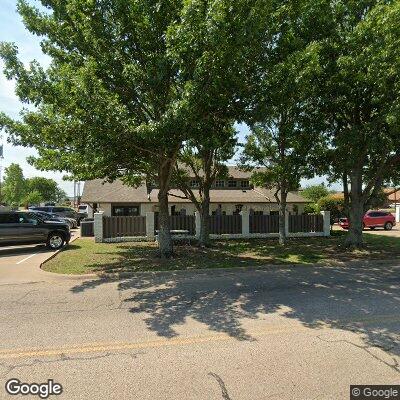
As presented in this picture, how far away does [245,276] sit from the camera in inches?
431

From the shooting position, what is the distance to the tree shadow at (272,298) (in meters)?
6.41

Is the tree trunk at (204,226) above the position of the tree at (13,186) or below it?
below

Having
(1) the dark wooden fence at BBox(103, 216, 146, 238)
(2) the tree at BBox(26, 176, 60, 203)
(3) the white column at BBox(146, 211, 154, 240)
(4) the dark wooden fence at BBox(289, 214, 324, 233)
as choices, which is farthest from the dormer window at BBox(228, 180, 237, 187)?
(2) the tree at BBox(26, 176, 60, 203)

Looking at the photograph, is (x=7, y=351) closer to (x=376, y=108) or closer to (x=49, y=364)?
(x=49, y=364)

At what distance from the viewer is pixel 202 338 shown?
584cm

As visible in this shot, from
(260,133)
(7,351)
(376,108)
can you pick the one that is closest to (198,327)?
(7,351)

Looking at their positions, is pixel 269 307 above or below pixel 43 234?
below

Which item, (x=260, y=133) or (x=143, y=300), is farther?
(x=260, y=133)

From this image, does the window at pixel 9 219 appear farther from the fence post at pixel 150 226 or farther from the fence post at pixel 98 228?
the fence post at pixel 150 226

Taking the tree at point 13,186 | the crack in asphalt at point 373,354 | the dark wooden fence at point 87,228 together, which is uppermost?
the tree at point 13,186

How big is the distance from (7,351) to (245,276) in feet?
23.2

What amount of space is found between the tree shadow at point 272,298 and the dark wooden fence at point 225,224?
11.0m

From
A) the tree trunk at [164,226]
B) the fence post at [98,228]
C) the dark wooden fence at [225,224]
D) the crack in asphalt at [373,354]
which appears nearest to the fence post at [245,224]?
the dark wooden fence at [225,224]

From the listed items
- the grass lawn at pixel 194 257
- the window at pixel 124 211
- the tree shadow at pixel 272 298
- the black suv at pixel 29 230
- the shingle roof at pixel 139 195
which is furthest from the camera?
the window at pixel 124 211
